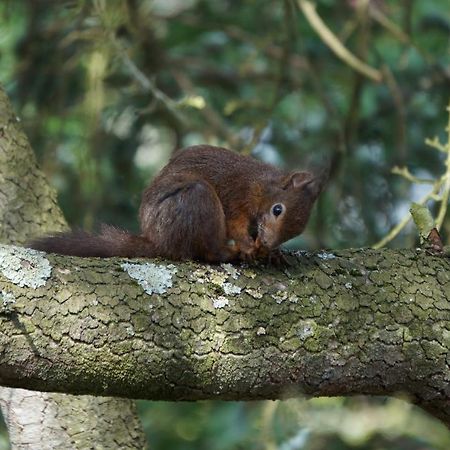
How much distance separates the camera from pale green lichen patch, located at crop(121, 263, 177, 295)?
8.46 feet

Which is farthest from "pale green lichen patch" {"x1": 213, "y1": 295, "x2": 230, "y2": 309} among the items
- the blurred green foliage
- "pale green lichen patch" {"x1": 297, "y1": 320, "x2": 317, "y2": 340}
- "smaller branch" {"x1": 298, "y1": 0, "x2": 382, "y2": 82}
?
"smaller branch" {"x1": 298, "y1": 0, "x2": 382, "y2": 82}

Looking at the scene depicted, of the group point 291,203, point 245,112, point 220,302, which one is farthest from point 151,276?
point 245,112

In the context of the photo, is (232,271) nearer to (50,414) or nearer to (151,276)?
(151,276)

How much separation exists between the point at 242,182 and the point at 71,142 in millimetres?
2468

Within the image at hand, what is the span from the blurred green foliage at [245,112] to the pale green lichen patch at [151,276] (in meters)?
1.39

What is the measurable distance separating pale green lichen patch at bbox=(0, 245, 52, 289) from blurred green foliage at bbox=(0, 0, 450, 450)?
1.61 metres

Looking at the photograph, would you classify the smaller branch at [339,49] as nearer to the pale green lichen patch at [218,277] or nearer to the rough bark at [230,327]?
the rough bark at [230,327]

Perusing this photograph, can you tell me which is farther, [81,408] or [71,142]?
[71,142]

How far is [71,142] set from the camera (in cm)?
599

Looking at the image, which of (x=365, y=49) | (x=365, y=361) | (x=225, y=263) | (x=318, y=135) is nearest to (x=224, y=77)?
(x=318, y=135)

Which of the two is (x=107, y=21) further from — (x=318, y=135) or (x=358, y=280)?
(x=358, y=280)

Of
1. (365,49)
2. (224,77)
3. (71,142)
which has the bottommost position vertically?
(71,142)

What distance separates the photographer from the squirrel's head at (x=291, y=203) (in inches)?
142

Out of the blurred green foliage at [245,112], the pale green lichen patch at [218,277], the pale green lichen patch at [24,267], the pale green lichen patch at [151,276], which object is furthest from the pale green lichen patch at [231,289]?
the blurred green foliage at [245,112]
